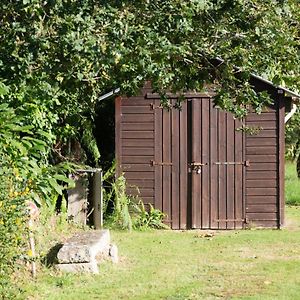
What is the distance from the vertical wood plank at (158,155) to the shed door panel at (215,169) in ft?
1.97

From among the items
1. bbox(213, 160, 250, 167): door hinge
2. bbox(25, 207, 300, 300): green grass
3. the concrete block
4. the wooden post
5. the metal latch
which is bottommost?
bbox(25, 207, 300, 300): green grass

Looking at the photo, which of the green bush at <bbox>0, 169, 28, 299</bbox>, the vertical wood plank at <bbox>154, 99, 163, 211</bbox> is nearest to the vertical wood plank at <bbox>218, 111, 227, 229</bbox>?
the vertical wood plank at <bbox>154, 99, 163, 211</bbox>

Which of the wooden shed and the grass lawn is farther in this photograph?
the wooden shed

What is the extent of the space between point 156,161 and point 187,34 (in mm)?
8043

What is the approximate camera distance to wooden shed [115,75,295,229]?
46.3ft

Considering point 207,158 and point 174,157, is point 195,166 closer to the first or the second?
point 207,158

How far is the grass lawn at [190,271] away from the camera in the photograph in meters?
8.12

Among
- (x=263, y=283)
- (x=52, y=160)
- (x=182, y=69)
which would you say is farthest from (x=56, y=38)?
(x=52, y=160)

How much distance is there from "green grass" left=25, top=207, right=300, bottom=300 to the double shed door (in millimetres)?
875

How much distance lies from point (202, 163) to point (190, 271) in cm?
474

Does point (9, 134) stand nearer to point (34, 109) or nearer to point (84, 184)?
point (34, 109)

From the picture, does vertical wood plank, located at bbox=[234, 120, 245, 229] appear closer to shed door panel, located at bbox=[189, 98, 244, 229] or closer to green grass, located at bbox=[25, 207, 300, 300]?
shed door panel, located at bbox=[189, 98, 244, 229]

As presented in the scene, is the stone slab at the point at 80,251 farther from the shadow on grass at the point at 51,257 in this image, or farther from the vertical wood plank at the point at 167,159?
the vertical wood plank at the point at 167,159

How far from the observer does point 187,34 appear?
622 centimetres
